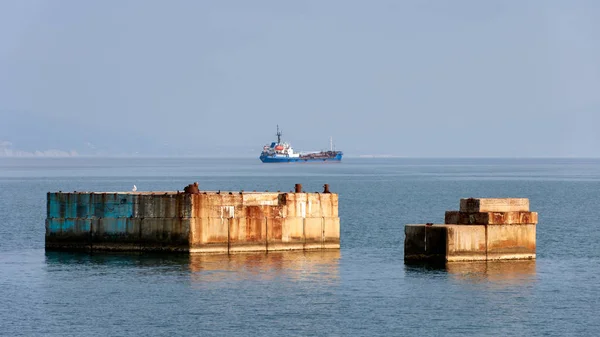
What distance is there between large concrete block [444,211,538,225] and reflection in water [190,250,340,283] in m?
5.46

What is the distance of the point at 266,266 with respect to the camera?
48156 millimetres

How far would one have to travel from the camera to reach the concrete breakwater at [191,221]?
49469 millimetres

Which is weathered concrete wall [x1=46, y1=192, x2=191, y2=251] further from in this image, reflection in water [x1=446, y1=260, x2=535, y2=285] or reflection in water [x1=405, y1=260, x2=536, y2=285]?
reflection in water [x1=446, y1=260, x2=535, y2=285]

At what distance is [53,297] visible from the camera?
41.8 meters

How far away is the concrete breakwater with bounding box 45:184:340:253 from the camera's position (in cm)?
4947

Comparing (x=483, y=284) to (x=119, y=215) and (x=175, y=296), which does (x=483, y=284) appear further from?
(x=119, y=215)

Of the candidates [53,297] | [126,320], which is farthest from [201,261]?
[126,320]

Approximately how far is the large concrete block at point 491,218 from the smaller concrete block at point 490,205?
220 millimetres

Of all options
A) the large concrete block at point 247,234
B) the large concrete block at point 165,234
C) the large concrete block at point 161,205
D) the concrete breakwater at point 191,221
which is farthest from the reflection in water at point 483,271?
the large concrete block at point 161,205

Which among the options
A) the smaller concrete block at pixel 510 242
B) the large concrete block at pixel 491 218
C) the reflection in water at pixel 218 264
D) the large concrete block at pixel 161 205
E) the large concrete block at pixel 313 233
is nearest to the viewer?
the reflection in water at pixel 218 264

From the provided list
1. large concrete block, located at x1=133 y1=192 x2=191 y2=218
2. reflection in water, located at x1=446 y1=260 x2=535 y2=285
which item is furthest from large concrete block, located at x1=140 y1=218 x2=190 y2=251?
reflection in water, located at x1=446 y1=260 x2=535 y2=285

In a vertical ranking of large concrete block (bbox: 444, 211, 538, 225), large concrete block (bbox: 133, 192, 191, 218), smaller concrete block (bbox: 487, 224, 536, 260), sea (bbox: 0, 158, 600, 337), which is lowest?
sea (bbox: 0, 158, 600, 337)

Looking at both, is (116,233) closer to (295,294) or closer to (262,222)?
(262,222)

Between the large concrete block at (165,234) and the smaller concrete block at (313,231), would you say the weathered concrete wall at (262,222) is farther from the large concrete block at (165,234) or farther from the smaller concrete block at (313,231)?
the large concrete block at (165,234)
